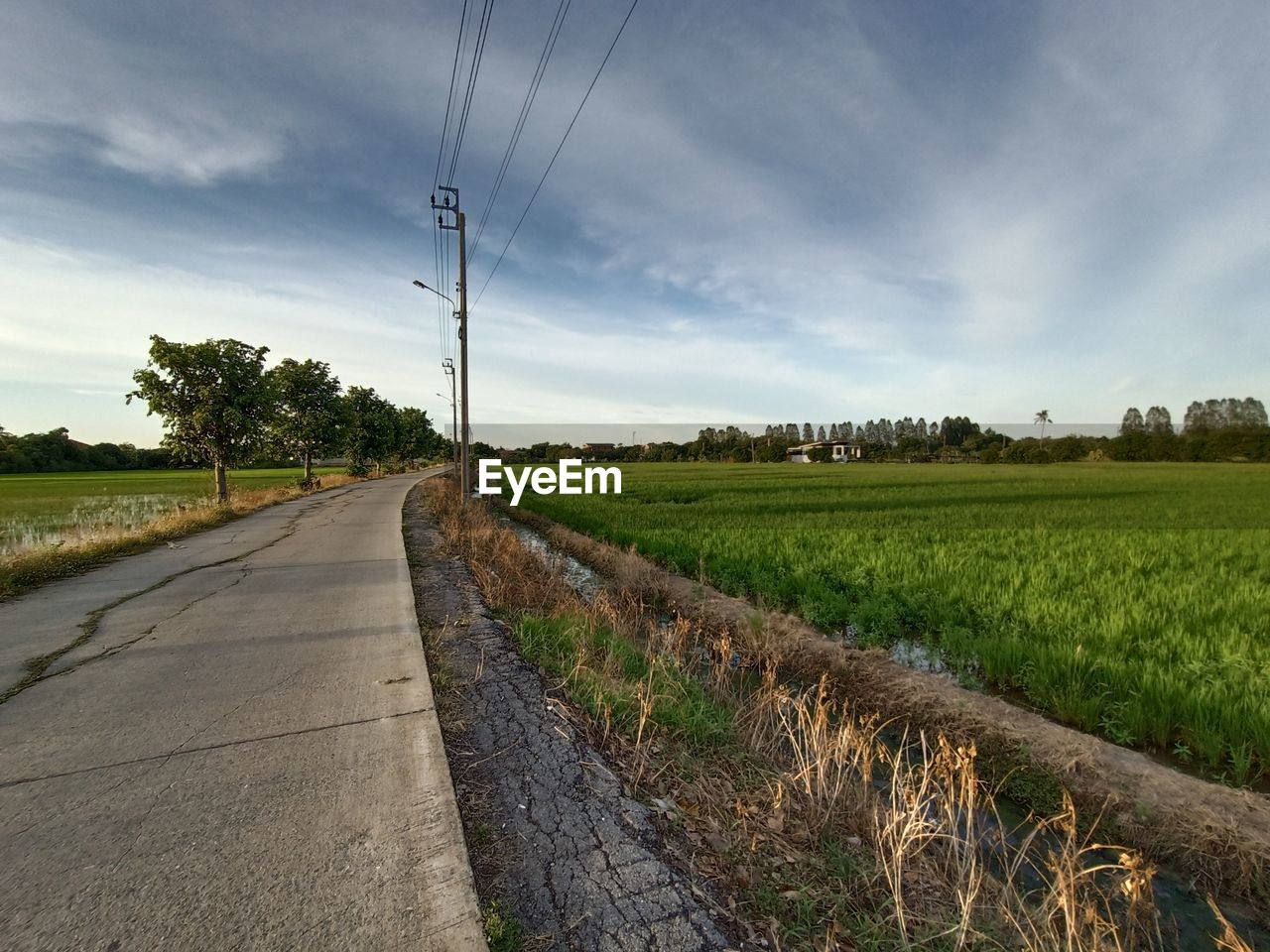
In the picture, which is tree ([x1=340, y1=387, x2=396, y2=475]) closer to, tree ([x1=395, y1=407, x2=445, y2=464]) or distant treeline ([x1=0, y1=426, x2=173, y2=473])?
tree ([x1=395, y1=407, x2=445, y2=464])

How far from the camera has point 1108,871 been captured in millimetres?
2740

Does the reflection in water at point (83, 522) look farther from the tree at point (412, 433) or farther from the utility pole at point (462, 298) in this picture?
the tree at point (412, 433)

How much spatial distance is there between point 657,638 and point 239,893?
4.47 m

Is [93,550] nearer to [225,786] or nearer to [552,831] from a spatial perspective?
[225,786]

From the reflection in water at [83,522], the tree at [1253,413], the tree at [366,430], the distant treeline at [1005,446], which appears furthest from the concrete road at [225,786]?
the tree at [1253,413]

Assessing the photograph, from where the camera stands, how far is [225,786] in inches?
100.0

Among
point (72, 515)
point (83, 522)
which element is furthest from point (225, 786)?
point (72, 515)

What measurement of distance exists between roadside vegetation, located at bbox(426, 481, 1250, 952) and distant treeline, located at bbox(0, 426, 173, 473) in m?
56.4

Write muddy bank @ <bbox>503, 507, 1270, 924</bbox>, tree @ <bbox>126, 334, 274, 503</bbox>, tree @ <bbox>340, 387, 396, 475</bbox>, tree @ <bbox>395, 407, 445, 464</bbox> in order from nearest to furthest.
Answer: muddy bank @ <bbox>503, 507, 1270, 924</bbox>
tree @ <bbox>126, 334, 274, 503</bbox>
tree @ <bbox>340, 387, 396, 475</bbox>
tree @ <bbox>395, 407, 445, 464</bbox>

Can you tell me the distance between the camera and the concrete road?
1776mm

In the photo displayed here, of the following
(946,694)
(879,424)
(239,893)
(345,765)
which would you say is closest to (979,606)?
(946,694)

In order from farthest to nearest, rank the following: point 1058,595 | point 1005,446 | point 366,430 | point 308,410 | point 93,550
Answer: point 1005,446 → point 366,430 → point 308,410 → point 93,550 → point 1058,595

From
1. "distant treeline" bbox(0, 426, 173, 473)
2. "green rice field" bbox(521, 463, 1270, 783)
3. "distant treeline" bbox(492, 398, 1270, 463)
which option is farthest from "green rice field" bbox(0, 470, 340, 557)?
"distant treeline" bbox(492, 398, 1270, 463)

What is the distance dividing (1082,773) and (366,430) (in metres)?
36.2
